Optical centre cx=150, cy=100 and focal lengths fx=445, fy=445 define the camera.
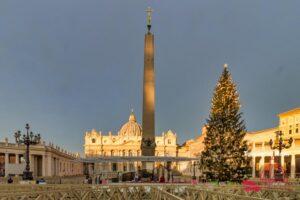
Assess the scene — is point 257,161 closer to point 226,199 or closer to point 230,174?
point 230,174

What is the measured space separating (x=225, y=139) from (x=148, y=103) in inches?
367

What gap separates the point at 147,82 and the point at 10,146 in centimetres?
5112

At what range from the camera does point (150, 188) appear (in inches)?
1014

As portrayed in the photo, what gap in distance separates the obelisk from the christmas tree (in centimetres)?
662

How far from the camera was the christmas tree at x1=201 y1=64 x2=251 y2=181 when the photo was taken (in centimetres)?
4494

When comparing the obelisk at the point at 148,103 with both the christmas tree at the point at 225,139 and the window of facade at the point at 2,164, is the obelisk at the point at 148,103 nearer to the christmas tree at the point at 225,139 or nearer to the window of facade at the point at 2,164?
the christmas tree at the point at 225,139

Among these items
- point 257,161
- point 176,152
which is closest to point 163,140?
point 176,152

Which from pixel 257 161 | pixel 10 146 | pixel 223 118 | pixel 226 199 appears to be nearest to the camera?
pixel 226 199

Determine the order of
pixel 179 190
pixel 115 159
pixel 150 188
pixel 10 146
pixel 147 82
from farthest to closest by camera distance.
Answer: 1. pixel 10 146
2. pixel 147 82
3. pixel 115 159
4. pixel 150 188
5. pixel 179 190

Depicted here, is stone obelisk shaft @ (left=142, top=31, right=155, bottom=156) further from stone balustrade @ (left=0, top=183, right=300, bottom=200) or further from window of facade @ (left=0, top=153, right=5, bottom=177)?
window of facade @ (left=0, top=153, right=5, bottom=177)

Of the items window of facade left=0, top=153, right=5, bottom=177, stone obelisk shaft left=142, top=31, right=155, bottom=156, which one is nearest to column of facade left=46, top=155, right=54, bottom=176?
window of facade left=0, top=153, right=5, bottom=177

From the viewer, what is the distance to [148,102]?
42094 millimetres

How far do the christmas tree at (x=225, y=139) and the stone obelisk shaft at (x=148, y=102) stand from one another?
22.0 feet

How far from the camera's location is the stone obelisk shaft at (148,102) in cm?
4103
